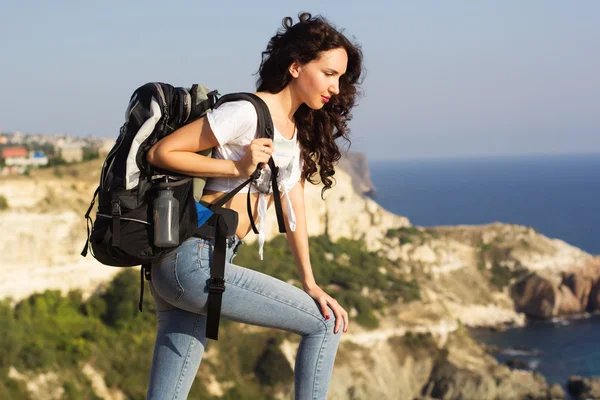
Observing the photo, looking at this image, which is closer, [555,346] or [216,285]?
[216,285]

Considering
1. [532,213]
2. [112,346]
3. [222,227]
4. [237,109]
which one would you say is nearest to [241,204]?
[222,227]

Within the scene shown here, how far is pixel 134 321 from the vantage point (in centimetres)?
2919

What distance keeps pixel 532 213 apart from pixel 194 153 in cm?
10085

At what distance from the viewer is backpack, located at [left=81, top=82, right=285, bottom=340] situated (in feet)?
7.57

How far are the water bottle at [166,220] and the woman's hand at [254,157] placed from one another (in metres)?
0.24

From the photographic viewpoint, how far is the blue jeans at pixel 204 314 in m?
2.37

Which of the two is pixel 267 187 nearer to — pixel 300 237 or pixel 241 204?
pixel 241 204

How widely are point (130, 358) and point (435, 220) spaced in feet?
242

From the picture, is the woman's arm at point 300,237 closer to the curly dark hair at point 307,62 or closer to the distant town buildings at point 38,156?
the curly dark hair at point 307,62

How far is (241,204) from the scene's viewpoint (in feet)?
8.53

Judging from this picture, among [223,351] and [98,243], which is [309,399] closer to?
[98,243]

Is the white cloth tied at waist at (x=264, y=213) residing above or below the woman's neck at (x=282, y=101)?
below

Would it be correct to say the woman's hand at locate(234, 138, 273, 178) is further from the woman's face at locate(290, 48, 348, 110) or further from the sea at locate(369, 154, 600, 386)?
the sea at locate(369, 154, 600, 386)

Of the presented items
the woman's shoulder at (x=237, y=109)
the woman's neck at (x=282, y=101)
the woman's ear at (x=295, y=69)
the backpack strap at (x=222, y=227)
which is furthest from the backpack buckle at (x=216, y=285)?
the woman's ear at (x=295, y=69)
